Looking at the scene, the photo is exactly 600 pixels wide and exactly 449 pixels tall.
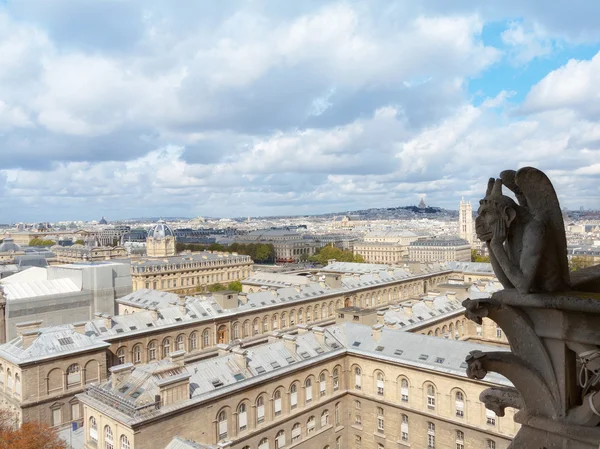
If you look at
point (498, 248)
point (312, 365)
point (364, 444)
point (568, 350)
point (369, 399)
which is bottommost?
point (364, 444)

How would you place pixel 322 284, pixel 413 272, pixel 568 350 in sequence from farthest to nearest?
pixel 413 272, pixel 322 284, pixel 568 350

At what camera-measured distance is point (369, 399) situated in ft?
136

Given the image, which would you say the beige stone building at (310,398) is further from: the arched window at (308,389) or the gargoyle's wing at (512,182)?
the gargoyle's wing at (512,182)

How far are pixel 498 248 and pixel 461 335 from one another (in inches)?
2344

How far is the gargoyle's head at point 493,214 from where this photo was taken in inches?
284

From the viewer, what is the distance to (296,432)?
38.3 metres

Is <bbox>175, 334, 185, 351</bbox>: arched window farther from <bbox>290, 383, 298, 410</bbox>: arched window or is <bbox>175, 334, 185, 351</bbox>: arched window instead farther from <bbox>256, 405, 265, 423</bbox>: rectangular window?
<bbox>256, 405, 265, 423</bbox>: rectangular window

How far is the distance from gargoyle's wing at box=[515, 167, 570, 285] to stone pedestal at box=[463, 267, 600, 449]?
64 centimetres

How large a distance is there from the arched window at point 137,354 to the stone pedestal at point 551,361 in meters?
50.6

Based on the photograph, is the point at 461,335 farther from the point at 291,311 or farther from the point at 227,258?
the point at 227,258

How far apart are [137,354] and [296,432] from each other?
22.8 m

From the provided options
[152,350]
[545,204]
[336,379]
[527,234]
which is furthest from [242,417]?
[545,204]

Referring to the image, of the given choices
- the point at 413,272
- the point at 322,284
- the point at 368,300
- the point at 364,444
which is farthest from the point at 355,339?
the point at 413,272

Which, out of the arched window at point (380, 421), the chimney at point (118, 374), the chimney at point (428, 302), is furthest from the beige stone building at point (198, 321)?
the arched window at point (380, 421)
